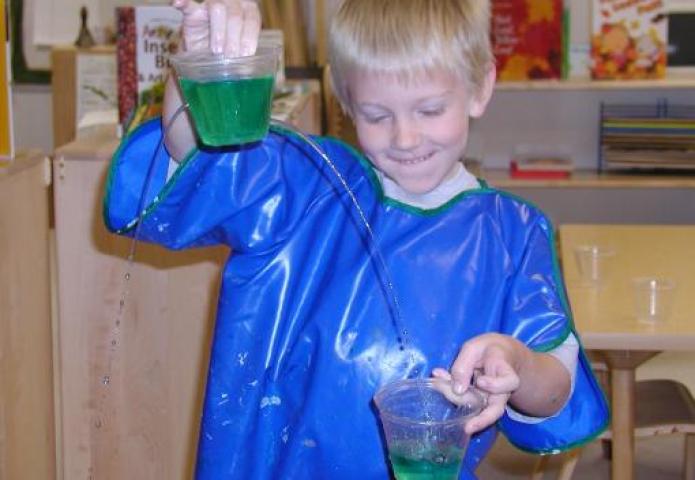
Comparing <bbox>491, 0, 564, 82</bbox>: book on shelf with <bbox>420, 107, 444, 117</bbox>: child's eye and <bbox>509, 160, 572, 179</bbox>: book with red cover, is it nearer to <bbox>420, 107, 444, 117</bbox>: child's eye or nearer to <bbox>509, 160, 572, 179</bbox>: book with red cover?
<bbox>509, 160, 572, 179</bbox>: book with red cover

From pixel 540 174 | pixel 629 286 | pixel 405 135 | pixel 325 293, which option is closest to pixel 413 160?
pixel 405 135

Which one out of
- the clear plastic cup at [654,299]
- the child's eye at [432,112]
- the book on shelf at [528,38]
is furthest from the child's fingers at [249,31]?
the book on shelf at [528,38]

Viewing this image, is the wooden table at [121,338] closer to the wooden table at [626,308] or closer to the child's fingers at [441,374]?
the wooden table at [626,308]

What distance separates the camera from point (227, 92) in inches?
51.4

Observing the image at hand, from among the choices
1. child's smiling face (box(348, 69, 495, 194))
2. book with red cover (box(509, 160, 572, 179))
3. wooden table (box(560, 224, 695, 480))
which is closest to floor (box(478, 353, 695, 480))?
wooden table (box(560, 224, 695, 480))

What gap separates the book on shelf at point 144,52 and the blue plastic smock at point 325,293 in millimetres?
1069

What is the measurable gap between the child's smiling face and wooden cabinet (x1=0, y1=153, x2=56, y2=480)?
889 mm

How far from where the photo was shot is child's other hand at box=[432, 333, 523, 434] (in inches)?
50.0

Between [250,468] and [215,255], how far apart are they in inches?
38.1

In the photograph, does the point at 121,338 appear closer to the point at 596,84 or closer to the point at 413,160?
the point at 413,160

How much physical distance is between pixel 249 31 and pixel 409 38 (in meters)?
0.23

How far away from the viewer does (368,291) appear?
4.88 feet

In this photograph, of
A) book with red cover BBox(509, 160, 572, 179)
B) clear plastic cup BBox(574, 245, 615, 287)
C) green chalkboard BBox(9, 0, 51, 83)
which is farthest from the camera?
green chalkboard BBox(9, 0, 51, 83)

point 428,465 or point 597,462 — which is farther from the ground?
point 428,465
